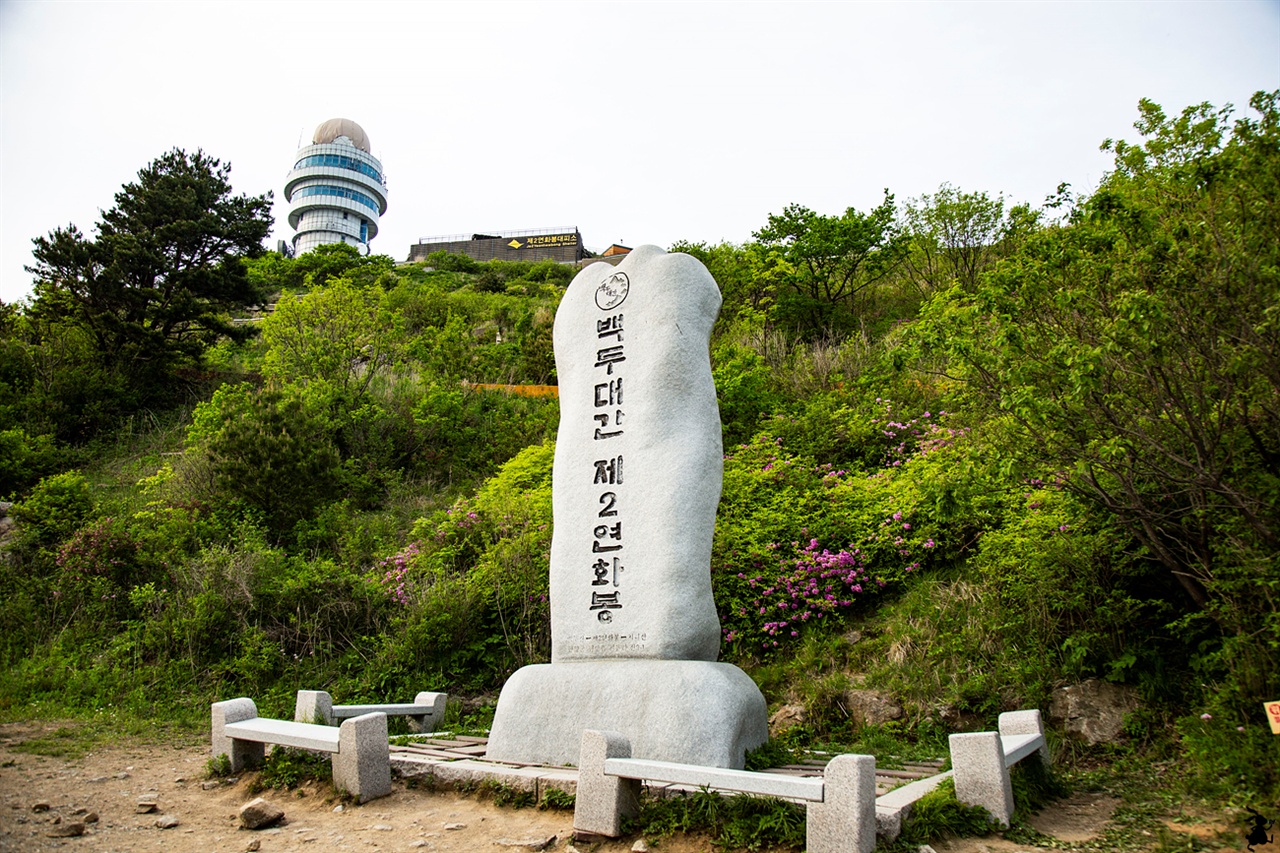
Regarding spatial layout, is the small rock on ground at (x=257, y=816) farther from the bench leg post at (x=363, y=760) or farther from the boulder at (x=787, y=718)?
the boulder at (x=787, y=718)

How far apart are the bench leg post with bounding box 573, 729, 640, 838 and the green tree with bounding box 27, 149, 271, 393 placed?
1677 cm

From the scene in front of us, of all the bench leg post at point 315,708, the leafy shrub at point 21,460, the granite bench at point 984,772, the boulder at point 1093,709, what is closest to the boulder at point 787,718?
the boulder at point 1093,709

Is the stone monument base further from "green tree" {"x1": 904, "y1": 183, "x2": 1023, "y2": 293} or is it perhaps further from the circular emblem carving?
"green tree" {"x1": 904, "y1": 183, "x2": 1023, "y2": 293}

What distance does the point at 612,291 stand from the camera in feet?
20.0

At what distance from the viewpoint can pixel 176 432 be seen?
628 inches

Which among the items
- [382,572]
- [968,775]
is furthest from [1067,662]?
[382,572]

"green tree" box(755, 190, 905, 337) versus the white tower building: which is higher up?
the white tower building

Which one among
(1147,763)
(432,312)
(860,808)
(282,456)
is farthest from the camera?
(432,312)

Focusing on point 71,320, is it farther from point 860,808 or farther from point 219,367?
point 860,808

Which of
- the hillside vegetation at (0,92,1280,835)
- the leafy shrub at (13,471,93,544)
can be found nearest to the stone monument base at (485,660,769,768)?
the hillside vegetation at (0,92,1280,835)

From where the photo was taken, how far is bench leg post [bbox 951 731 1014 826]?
3.76 meters

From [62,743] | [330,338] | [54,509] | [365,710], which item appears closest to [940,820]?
[365,710]

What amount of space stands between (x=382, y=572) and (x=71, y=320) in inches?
462

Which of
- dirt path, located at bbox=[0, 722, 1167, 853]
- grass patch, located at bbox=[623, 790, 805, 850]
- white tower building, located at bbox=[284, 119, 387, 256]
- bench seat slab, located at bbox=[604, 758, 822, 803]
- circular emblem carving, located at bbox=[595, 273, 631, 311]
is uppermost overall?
white tower building, located at bbox=[284, 119, 387, 256]
